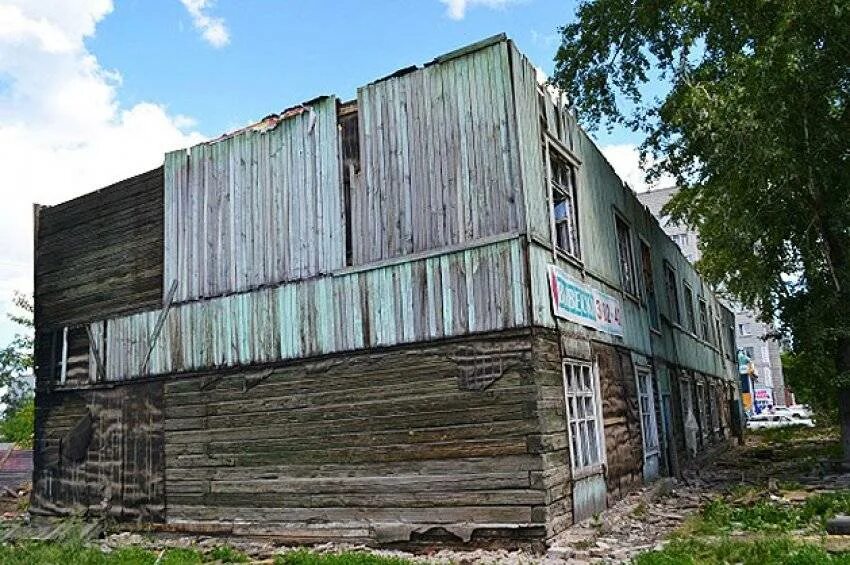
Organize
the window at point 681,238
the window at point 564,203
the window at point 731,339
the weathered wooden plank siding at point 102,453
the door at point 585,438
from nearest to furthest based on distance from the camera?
the door at point 585,438, the window at point 564,203, the weathered wooden plank siding at point 102,453, the window at point 731,339, the window at point 681,238

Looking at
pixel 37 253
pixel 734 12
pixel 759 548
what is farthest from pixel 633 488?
pixel 37 253

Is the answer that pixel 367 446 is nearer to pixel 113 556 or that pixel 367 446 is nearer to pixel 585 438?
pixel 585 438

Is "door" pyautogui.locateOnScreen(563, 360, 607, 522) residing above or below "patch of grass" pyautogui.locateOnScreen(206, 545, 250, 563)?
above

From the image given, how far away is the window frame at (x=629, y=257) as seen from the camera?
1431 centimetres

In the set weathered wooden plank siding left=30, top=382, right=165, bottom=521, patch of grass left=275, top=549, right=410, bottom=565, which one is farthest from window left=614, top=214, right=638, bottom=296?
weathered wooden plank siding left=30, top=382, right=165, bottom=521

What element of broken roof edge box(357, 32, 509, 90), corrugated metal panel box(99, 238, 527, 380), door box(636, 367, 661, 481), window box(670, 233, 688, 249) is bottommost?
door box(636, 367, 661, 481)

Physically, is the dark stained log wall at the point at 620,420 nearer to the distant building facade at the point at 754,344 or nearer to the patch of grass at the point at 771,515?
the patch of grass at the point at 771,515

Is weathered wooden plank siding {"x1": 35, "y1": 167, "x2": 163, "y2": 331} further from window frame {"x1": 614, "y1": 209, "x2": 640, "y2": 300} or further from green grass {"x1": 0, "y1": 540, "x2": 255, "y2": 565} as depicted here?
window frame {"x1": 614, "y1": 209, "x2": 640, "y2": 300}

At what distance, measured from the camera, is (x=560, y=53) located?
21.3 m

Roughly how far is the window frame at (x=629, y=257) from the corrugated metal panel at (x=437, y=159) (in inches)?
227

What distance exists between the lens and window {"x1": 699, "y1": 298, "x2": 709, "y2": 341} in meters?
24.8

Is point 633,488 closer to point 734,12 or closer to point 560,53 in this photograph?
point 734,12

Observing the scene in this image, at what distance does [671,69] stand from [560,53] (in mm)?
3346

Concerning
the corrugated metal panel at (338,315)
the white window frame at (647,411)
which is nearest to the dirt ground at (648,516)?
the white window frame at (647,411)
